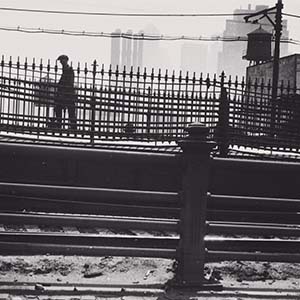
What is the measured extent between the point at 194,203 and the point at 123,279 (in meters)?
0.92

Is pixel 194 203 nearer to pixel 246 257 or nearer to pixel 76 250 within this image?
pixel 246 257

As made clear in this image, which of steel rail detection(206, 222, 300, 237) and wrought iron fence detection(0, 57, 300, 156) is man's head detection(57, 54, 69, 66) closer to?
wrought iron fence detection(0, 57, 300, 156)

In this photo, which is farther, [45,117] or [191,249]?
[45,117]

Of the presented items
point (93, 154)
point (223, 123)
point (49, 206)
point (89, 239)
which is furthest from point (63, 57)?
point (93, 154)

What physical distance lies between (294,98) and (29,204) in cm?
660

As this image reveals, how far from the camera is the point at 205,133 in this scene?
4.33m

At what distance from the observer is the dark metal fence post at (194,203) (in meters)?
4.27

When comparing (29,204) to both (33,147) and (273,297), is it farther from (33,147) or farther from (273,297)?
(273,297)

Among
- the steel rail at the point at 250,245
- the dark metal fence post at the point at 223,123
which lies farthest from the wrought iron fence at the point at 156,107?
the steel rail at the point at 250,245

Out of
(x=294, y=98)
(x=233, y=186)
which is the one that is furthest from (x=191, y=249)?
(x=294, y=98)

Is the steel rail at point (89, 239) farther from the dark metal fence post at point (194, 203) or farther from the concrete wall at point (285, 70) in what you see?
the concrete wall at point (285, 70)

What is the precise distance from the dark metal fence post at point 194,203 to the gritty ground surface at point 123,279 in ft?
0.65

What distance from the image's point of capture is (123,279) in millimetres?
4473

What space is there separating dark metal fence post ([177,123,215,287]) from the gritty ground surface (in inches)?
7.8
